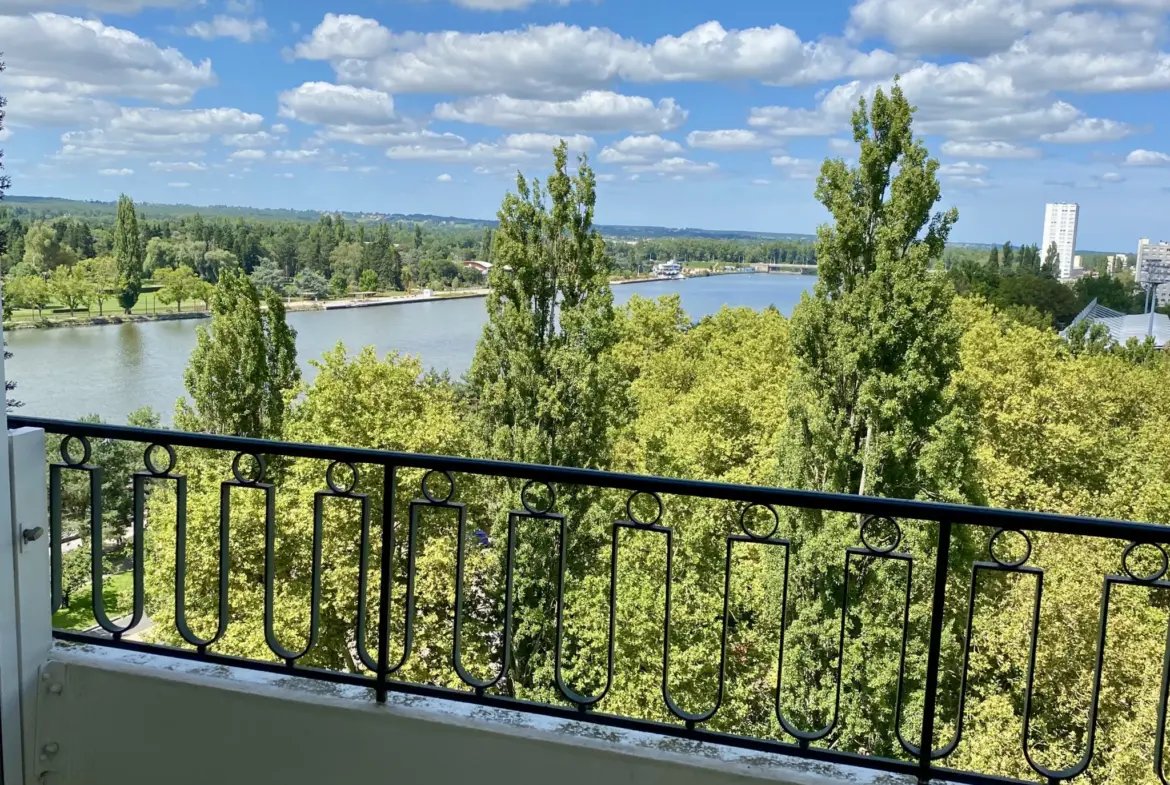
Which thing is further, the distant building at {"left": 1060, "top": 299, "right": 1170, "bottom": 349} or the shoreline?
the distant building at {"left": 1060, "top": 299, "right": 1170, "bottom": 349}

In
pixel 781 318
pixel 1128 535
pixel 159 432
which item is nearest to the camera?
pixel 1128 535

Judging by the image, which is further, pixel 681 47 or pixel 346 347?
pixel 681 47

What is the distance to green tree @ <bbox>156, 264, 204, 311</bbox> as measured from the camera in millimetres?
25156

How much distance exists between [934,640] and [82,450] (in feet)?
7.57

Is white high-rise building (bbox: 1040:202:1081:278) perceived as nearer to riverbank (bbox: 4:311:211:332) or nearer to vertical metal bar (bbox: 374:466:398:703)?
riverbank (bbox: 4:311:211:332)

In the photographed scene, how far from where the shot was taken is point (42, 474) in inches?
84.5

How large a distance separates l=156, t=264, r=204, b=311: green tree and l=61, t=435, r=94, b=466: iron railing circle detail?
971 inches

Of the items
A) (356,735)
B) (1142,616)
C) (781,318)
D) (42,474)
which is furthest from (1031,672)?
(781,318)

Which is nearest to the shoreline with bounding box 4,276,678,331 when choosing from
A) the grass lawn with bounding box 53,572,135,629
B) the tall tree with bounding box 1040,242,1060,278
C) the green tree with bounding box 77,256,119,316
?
the green tree with bounding box 77,256,119,316

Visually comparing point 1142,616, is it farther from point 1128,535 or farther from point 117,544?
point 117,544

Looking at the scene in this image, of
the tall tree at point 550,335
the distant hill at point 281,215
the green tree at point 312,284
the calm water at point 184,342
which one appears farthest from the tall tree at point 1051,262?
the green tree at point 312,284

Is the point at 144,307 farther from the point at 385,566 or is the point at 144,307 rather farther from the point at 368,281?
the point at 385,566

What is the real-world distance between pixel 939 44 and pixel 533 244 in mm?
44758

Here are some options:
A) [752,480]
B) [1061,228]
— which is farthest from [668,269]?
[1061,228]
